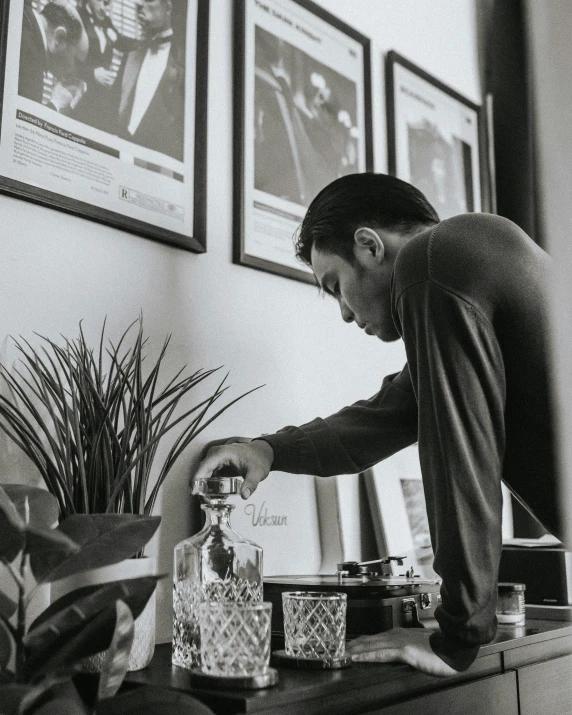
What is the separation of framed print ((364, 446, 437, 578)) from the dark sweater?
0.51 m

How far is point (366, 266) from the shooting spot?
4.98 feet

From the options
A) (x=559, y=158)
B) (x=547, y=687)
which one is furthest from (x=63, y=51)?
(x=547, y=687)

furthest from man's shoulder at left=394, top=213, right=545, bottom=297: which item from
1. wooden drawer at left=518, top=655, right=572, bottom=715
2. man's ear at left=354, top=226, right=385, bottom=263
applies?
wooden drawer at left=518, top=655, right=572, bottom=715

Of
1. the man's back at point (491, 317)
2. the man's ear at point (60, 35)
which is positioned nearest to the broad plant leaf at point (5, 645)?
the man's back at point (491, 317)

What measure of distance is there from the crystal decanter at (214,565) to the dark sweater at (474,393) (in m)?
0.29

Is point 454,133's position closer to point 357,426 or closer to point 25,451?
point 357,426

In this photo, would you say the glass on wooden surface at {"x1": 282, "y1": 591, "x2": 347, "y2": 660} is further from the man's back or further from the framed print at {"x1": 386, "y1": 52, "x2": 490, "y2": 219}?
the framed print at {"x1": 386, "y1": 52, "x2": 490, "y2": 219}

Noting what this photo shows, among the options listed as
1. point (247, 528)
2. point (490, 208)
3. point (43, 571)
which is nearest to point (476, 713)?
point (247, 528)

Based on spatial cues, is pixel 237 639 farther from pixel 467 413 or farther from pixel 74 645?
pixel 467 413

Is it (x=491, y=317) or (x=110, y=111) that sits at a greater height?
(x=110, y=111)

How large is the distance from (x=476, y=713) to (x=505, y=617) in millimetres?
330

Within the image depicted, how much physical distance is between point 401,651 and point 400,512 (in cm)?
78

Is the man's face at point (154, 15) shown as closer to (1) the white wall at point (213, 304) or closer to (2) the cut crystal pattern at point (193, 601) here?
(1) the white wall at point (213, 304)

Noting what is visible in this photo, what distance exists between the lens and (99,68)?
1.44m
